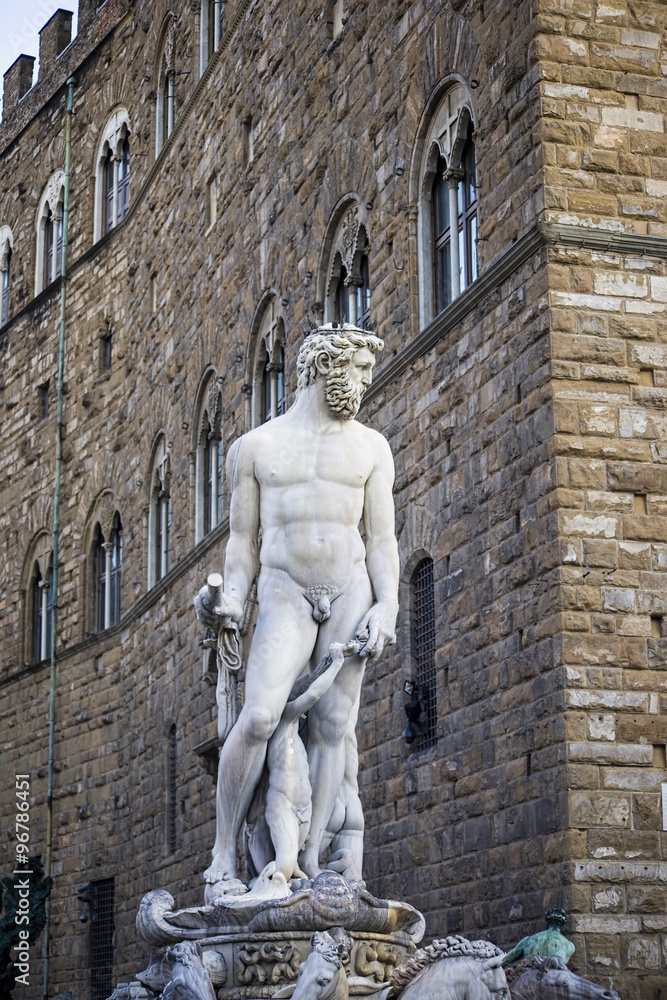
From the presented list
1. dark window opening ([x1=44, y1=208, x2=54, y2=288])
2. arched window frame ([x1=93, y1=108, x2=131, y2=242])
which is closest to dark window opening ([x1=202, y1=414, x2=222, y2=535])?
arched window frame ([x1=93, y1=108, x2=131, y2=242])

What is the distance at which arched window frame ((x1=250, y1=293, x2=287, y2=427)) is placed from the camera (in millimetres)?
19359

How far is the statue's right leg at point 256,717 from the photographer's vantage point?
7.93m

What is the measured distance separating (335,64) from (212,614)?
1079 centimetres

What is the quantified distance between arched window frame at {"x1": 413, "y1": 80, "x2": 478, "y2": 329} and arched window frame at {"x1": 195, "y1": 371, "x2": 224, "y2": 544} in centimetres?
686

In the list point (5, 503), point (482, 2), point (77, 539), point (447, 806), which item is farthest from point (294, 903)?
point (5, 503)

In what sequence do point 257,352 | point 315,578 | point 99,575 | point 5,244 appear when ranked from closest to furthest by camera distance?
point 315,578 < point 257,352 < point 99,575 < point 5,244

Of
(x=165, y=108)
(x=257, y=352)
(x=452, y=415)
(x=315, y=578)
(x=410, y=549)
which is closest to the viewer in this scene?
(x=315, y=578)

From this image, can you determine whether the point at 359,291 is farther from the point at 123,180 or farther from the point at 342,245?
the point at 123,180

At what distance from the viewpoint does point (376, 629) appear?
809 centimetres

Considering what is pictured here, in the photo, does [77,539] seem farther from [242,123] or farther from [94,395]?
[242,123]

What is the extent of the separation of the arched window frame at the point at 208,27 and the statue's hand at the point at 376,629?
16353 millimetres

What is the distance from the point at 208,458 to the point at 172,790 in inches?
177

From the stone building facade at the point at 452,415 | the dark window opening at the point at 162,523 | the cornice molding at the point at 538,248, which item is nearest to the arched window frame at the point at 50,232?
the stone building facade at the point at 452,415

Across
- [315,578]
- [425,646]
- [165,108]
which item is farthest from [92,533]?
[315,578]
